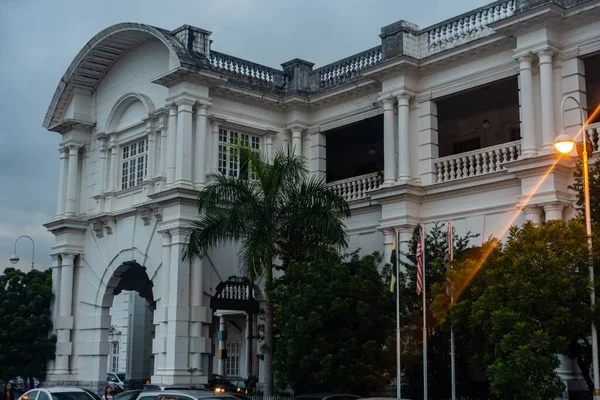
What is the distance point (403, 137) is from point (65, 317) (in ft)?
50.0

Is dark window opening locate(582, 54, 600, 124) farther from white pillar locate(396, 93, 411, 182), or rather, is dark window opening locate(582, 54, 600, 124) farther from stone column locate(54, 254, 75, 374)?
stone column locate(54, 254, 75, 374)

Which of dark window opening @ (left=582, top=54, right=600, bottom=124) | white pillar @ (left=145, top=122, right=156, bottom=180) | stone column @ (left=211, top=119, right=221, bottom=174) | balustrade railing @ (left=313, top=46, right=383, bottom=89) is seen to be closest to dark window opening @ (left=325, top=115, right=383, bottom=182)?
balustrade railing @ (left=313, top=46, right=383, bottom=89)

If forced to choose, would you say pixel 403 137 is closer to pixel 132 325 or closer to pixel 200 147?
pixel 200 147

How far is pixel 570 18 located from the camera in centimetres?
2383

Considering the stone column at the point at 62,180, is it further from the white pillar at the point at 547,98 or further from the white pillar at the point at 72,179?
the white pillar at the point at 547,98

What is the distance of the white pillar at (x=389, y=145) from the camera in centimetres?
2759

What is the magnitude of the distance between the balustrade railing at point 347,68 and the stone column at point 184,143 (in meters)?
5.13

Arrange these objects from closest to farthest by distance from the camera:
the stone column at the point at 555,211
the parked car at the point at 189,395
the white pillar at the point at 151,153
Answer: the parked car at the point at 189,395 < the stone column at the point at 555,211 < the white pillar at the point at 151,153

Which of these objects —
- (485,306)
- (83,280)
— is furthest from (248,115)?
(485,306)

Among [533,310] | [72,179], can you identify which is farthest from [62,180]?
[533,310]

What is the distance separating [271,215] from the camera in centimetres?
2484

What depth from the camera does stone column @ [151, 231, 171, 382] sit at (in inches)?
1099

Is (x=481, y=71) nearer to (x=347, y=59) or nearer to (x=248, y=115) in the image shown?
(x=347, y=59)

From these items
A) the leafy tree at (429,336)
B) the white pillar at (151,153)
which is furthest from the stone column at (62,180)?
the leafy tree at (429,336)
